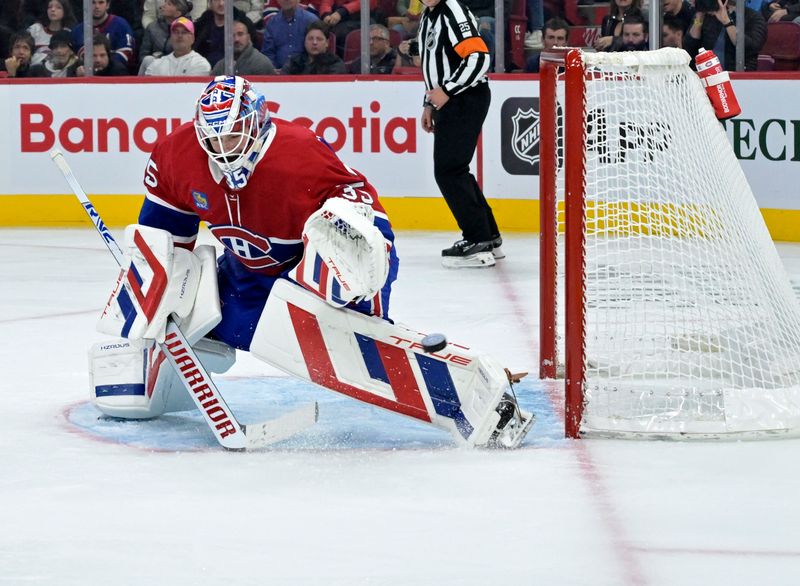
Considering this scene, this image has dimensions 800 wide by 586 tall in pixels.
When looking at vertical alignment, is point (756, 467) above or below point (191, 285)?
below

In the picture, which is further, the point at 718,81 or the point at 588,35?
the point at 588,35

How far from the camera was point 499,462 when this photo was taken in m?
2.65

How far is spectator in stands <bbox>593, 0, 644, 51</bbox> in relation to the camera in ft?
20.9

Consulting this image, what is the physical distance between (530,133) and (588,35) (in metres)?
0.56

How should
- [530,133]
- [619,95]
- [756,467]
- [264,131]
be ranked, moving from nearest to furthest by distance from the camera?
[756,467] < [264,131] < [619,95] < [530,133]

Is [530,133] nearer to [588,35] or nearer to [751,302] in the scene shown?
[588,35]

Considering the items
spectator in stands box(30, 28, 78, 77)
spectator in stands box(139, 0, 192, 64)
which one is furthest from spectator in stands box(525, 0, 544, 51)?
spectator in stands box(30, 28, 78, 77)

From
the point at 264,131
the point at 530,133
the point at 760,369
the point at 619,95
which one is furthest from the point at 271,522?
the point at 530,133

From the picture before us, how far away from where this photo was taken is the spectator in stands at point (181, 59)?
22.7ft

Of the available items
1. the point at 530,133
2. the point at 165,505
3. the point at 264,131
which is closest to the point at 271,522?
the point at 165,505

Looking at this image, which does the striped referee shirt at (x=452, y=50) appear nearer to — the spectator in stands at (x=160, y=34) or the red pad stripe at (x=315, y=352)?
the spectator in stands at (x=160, y=34)

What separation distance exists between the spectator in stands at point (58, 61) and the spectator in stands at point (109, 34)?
0.13ft

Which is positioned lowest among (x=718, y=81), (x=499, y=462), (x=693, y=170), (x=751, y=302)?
(x=499, y=462)

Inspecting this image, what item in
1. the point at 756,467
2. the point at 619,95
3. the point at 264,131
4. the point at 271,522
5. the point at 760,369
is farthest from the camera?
the point at 619,95
